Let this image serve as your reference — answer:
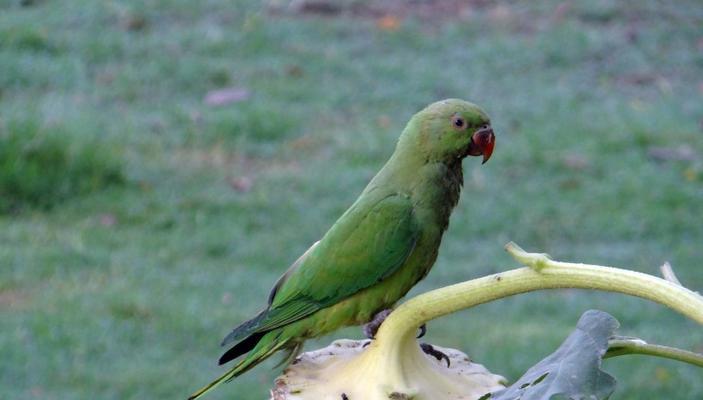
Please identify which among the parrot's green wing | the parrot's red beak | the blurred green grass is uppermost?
the parrot's red beak

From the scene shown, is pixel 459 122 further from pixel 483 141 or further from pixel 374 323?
pixel 374 323

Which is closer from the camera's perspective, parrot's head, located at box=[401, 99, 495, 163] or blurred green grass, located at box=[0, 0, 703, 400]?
parrot's head, located at box=[401, 99, 495, 163]

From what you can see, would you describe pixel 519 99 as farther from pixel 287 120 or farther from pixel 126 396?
pixel 126 396

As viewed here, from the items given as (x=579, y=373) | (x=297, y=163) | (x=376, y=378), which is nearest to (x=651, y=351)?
(x=579, y=373)

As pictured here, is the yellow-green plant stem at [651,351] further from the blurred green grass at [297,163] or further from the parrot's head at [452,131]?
the blurred green grass at [297,163]

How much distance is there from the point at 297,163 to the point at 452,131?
4128mm

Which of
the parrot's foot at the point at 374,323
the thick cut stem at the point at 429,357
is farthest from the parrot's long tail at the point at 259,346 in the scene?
the thick cut stem at the point at 429,357

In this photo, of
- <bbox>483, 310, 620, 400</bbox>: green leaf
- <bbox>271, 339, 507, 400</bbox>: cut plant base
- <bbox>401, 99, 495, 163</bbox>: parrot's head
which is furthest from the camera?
<bbox>401, 99, 495, 163</bbox>: parrot's head

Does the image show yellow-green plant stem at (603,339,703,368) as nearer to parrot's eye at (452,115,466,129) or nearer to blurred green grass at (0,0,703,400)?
parrot's eye at (452,115,466,129)

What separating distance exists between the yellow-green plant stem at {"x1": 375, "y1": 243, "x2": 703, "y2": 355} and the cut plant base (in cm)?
10

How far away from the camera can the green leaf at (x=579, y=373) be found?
1220 millimetres

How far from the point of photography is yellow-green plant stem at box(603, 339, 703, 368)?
46.1 inches

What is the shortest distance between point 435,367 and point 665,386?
3.30 meters

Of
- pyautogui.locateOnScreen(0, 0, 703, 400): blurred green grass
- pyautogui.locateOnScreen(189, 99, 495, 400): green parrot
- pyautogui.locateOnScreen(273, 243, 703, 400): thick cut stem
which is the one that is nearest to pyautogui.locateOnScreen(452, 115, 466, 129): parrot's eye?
pyautogui.locateOnScreen(189, 99, 495, 400): green parrot
